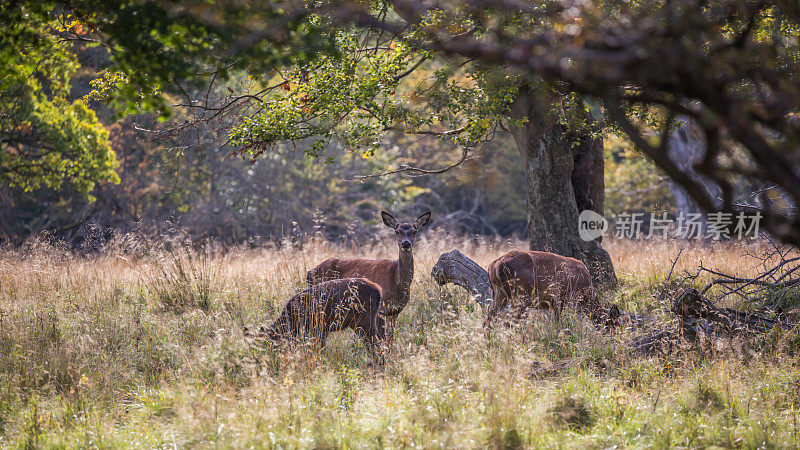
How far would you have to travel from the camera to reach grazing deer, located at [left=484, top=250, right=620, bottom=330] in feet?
28.6

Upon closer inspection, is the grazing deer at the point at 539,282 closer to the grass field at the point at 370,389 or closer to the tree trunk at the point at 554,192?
the grass field at the point at 370,389

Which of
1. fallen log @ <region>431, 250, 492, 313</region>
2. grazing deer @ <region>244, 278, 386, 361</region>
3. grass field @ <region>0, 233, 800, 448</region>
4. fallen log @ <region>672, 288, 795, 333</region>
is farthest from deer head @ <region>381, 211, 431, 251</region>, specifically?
fallen log @ <region>672, 288, 795, 333</region>

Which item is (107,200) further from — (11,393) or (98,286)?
(11,393)

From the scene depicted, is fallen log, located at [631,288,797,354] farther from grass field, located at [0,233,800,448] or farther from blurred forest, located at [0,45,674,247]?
blurred forest, located at [0,45,674,247]

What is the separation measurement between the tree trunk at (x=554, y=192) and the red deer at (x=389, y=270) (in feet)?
7.60

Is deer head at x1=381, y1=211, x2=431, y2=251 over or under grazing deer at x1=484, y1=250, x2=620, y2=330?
over

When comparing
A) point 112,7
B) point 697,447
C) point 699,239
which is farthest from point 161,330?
point 699,239

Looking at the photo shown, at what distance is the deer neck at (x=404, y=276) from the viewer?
28.9ft

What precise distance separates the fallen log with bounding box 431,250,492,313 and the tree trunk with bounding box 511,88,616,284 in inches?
69.9

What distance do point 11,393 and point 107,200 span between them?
1765 centimetres

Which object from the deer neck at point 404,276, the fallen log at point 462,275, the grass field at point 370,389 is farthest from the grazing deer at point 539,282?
the deer neck at point 404,276

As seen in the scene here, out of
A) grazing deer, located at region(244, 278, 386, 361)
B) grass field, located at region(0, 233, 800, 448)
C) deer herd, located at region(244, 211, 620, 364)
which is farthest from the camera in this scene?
deer herd, located at region(244, 211, 620, 364)

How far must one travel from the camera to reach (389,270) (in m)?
9.24

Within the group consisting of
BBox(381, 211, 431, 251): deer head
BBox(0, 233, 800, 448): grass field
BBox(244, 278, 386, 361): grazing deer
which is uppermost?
BBox(381, 211, 431, 251): deer head
